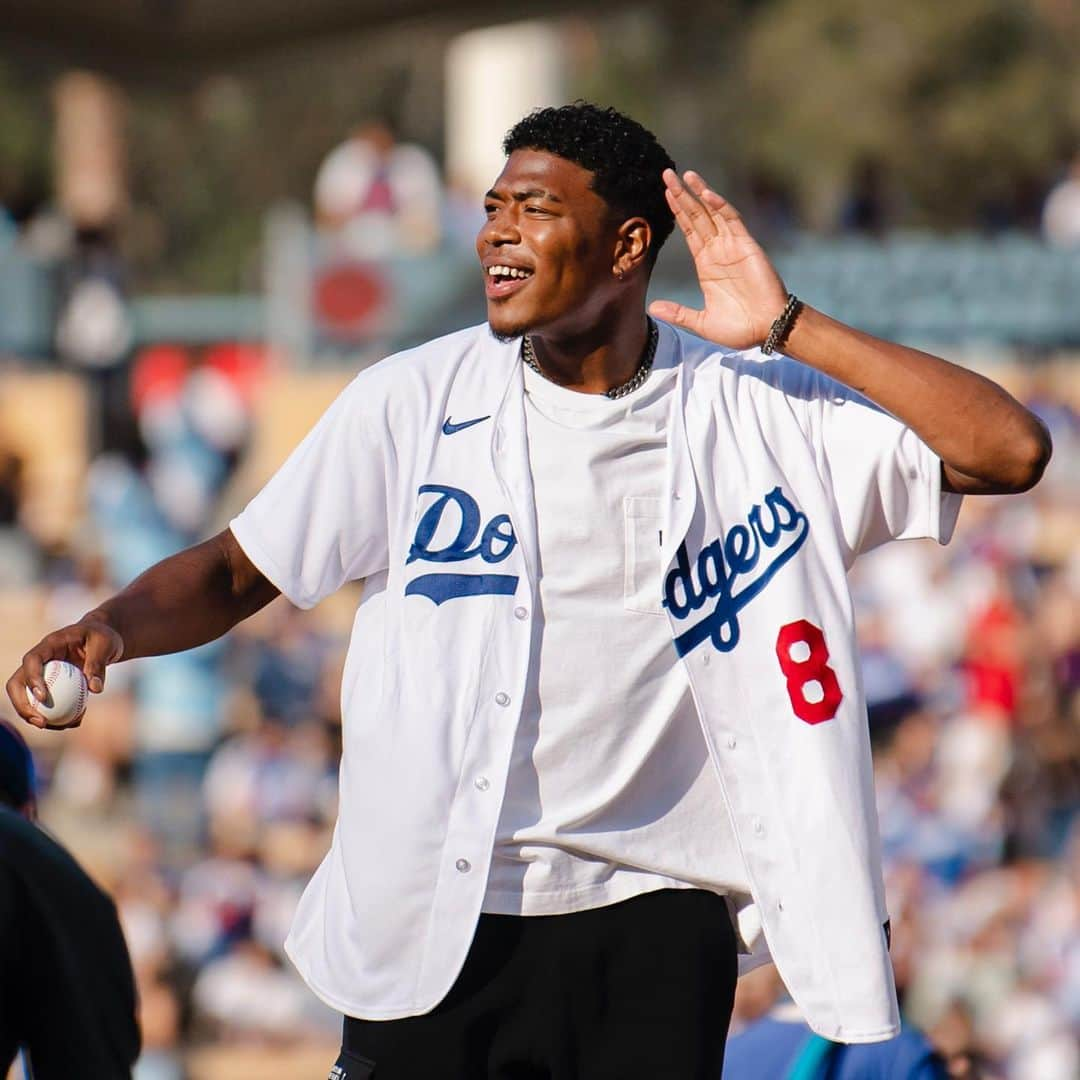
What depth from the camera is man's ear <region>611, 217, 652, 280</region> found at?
3.33 metres

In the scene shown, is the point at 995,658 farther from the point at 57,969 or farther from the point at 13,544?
the point at 57,969

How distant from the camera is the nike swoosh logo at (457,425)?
10.7ft

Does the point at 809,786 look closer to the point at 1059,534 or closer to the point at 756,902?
the point at 756,902

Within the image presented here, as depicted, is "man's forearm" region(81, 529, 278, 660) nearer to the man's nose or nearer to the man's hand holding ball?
the man's hand holding ball

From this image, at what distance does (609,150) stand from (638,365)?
326 millimetres

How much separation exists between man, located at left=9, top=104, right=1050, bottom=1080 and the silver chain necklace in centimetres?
2

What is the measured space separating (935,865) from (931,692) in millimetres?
1353

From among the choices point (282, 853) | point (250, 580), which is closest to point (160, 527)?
point (282, 853)

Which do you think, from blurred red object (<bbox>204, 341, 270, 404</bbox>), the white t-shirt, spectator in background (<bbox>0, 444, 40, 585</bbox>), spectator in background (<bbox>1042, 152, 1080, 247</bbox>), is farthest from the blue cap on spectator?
spectator in background (<bbox>1042, 152, 1080, 247</bbox>)

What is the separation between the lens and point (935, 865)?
30.5 ft

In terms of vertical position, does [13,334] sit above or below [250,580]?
above

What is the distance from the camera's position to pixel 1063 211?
46.4 ft

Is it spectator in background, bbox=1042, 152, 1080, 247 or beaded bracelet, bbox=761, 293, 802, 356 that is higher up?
spectator in background, bbox=1042, 152, 1080, 247

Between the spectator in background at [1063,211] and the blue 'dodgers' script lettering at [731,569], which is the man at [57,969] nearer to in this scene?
the blue 'dodgers' script lettering at [731,569]
